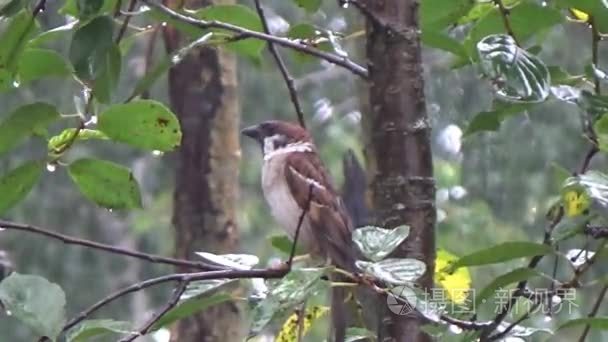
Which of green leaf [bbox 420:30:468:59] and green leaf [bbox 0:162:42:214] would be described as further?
green leaf [bbox 420:30:468:59]

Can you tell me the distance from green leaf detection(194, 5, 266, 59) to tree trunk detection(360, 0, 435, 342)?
25cm

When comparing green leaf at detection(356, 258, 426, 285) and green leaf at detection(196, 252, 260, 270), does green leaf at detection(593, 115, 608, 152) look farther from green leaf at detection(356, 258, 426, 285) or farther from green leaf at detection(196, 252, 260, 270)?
green leaf at detection(196, 252, 260, 270)

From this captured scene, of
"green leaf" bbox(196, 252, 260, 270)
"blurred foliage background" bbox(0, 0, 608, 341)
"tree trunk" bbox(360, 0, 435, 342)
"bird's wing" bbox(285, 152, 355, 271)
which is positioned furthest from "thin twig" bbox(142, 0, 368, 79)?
"blurred foliage background" bbox(0, 0, 608, 341)

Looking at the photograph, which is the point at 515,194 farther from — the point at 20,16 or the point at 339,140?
the point at 20,16

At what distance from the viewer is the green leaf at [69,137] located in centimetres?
158

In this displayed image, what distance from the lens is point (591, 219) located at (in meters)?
1.44

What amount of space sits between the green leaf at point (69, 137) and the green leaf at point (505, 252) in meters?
0.45

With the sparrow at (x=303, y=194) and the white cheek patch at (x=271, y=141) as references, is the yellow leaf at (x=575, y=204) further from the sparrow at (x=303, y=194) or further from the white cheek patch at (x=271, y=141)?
the white cheek patch at (x=271, y=141)

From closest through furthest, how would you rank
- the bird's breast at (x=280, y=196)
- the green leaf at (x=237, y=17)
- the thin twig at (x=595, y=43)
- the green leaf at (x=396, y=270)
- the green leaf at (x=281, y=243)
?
the green leaf at (x=396, y=270) → the thin twig at (x=595, y=43) → the green leaf at (x=237, y=17) → the green leaf at (x=281, y=243) → the bird's breast at (x=280, y=196)

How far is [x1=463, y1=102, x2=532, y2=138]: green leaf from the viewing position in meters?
1.59

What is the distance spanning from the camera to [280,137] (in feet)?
11.3

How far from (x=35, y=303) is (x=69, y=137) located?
10.8 inches

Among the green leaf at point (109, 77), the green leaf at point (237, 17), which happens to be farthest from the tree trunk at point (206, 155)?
the green leaf at point (109, 77)

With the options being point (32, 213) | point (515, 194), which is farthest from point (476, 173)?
point (32, 213)
